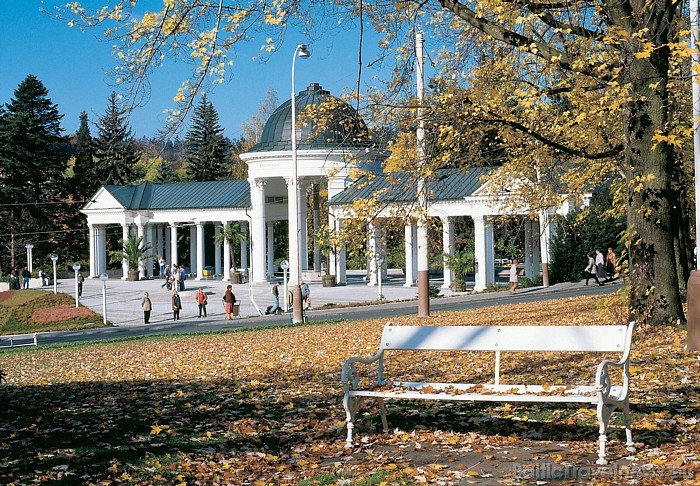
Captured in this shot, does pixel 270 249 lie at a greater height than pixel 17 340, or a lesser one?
greater

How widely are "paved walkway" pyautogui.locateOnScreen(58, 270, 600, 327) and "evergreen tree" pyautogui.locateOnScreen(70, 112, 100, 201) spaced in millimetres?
19501

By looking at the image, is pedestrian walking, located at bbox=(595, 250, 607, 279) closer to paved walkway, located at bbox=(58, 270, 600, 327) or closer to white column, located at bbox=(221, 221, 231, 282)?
paved walkway, located at bbox=(58, 270, 600, 327)

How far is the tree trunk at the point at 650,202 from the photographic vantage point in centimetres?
1242

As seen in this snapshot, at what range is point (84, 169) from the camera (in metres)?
90.1

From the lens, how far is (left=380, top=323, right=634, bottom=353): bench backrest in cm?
721

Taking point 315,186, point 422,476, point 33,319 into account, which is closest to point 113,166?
point 315,186

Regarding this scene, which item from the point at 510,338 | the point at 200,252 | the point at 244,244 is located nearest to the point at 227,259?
the point at 200,252

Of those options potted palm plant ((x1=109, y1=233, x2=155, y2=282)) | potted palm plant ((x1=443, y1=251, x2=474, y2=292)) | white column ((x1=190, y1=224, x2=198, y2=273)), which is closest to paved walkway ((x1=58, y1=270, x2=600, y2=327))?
potted palm plant ((x1=443, y1=251, x2=474, y2=292))

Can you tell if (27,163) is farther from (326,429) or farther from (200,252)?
(326,429)

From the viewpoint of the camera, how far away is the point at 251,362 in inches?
552

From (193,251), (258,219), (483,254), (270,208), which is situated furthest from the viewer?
(193,251)

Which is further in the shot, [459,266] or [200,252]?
[200,252]

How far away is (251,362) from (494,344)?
6.99 m

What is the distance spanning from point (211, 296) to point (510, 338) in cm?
4746
